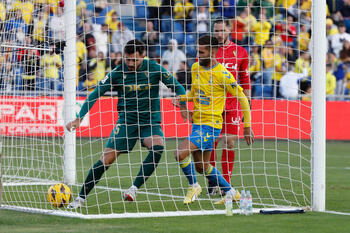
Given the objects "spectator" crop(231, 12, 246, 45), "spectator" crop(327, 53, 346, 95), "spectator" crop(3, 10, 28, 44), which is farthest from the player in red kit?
"spectator" crop(327, 53, 346, 95)

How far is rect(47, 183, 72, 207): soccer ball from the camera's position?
8523mm

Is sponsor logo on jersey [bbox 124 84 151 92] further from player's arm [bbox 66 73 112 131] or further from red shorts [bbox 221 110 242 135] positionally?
red shorts [bbox 221 110 242 135]

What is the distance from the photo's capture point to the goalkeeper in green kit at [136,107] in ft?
29.2

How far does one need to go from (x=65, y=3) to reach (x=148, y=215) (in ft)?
14.3

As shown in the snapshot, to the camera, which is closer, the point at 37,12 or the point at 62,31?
the point at 37,12

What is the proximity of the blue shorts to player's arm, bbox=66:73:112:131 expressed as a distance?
3.86 feet

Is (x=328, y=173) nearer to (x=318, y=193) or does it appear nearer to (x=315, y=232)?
(x=318, y=193)

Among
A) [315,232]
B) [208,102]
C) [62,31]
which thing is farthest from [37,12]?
[315,232]

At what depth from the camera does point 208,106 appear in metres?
9.01

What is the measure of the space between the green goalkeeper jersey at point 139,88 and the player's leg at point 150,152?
5.8 inches

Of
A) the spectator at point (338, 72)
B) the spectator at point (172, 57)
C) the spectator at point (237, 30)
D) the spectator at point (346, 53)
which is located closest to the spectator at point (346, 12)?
the spectator at point (346, 53)

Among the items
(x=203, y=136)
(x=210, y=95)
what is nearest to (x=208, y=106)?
(x=210, y=95)

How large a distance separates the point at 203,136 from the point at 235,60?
162cm

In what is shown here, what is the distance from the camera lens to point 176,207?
8859 millimetres
